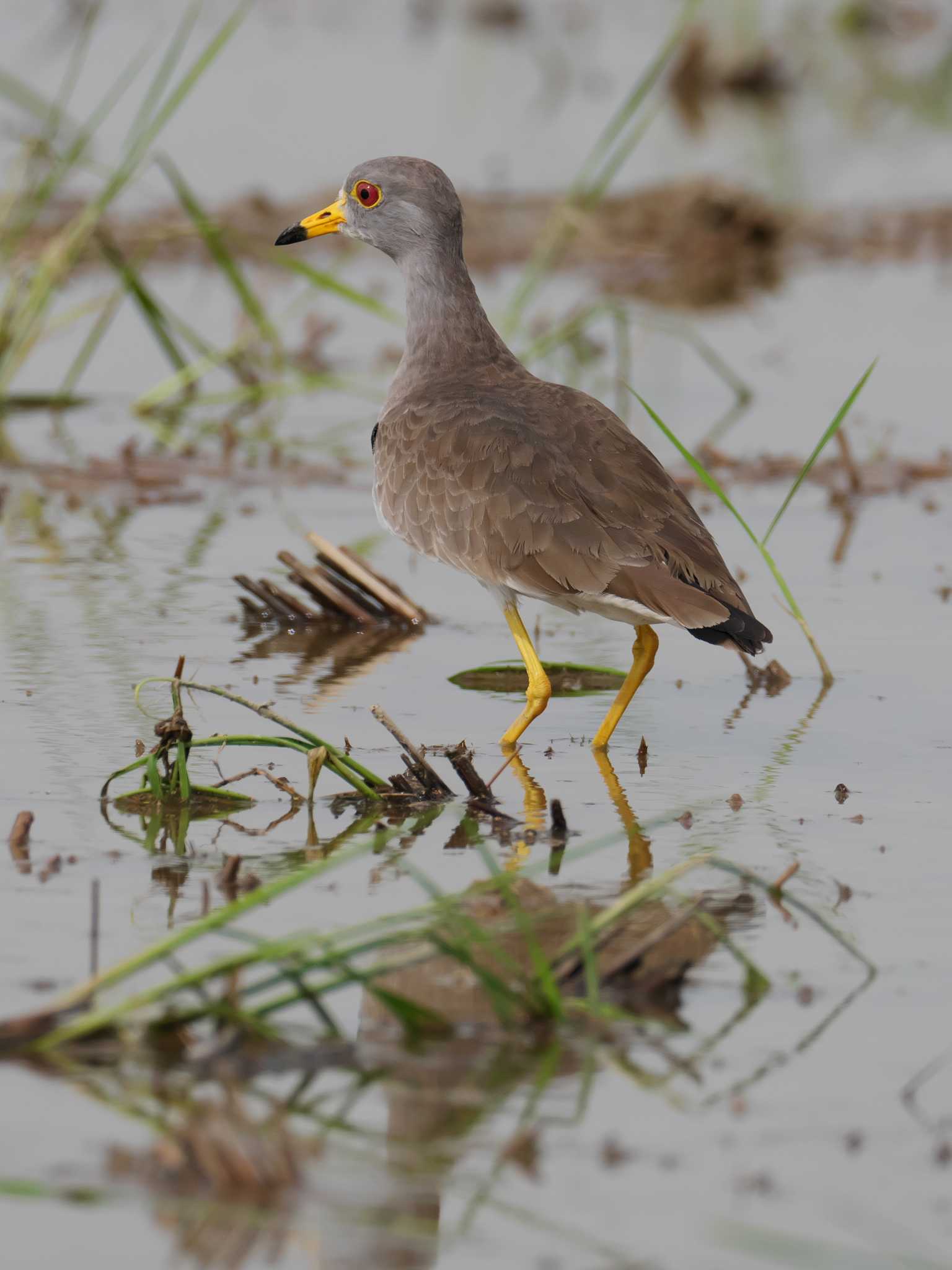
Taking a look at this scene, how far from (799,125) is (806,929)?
61.9 feet

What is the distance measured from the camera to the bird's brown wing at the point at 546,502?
587cm

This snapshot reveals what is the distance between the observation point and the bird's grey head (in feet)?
23.9

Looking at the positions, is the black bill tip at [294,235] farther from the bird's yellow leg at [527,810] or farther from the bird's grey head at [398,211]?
the bird's yellow leg at [527,810]

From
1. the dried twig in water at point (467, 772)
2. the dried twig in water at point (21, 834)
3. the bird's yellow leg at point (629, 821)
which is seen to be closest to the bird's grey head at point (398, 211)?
the bird's yellow leg at point (629, 821)

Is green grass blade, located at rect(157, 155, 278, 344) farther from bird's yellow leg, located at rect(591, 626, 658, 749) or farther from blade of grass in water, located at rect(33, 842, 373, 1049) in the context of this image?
blade of grass in water, located at rect(33, 842, 373, 1049)

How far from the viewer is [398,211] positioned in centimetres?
737

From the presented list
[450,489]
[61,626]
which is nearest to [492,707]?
[450,489]

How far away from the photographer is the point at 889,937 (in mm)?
4684

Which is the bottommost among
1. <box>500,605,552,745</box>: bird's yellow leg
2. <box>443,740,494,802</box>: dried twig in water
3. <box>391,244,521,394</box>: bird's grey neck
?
<box>443,740,494,802</box>: dried twig in water

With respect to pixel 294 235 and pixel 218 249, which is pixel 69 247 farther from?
pixel 294 235

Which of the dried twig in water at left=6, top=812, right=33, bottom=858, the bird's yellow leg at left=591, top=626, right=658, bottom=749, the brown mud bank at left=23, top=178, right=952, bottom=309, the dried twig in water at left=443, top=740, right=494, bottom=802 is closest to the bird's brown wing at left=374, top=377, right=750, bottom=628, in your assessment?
the bird's yellow leg at left=591, top=626, right=658, bottom=749

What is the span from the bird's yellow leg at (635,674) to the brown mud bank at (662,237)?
8295mm

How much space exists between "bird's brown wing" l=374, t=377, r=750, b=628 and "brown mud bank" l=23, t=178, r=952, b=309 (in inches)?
318

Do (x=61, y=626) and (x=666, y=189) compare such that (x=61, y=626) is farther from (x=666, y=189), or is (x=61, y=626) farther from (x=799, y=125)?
(x=799, y=125)
